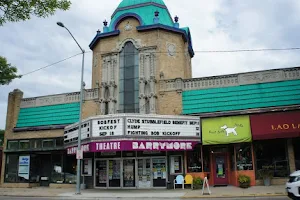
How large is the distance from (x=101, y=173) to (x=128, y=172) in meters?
2.17

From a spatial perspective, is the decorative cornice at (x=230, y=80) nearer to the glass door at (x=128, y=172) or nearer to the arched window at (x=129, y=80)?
the arched window at (x=129, y=80)

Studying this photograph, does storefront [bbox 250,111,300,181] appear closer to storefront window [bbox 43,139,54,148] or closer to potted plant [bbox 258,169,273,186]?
potted plant [bbox 258,169,273,186]

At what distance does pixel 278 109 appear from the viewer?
798 inches

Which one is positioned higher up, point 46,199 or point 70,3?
point 70,3

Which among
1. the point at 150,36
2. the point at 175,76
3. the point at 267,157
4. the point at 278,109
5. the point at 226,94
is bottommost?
the point at 267,157

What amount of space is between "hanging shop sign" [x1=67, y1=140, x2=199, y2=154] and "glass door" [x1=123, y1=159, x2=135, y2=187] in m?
3.45

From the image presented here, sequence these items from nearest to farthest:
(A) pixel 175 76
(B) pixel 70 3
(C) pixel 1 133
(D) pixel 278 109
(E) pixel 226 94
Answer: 1. (B) pixel 70 3
2. (D) pixel 278 109
3. (E) pixel 226 94
4. (A) pixel 175 76
5. (C) pixel 1 133

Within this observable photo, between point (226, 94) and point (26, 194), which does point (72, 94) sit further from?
point (226, 94)

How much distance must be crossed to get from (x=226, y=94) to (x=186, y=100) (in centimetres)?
287

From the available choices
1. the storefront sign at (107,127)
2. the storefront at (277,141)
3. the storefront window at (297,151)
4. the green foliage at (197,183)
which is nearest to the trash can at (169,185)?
the green foliage at (197,183)

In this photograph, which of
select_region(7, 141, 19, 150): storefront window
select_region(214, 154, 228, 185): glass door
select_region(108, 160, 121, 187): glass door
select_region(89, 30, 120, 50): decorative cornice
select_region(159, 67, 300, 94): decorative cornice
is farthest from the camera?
select_region(7, 141, 19, 150): storefront window

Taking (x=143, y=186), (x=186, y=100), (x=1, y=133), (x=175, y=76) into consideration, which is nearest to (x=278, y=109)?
(x=186, y=100)

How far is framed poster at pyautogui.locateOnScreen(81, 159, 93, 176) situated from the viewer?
23.9 metres

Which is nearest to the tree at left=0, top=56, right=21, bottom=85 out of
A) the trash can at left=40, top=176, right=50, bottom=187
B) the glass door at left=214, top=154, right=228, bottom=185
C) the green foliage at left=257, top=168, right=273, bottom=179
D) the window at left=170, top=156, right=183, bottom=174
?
the trash can at left=40, top=176, right=50, bottom=187
